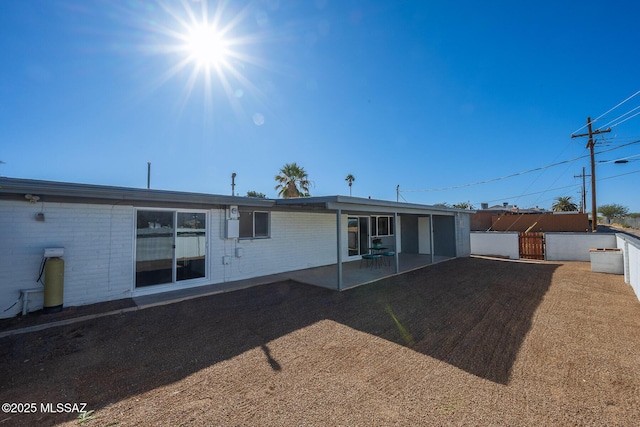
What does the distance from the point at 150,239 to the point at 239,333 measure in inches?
134

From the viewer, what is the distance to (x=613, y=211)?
125 ft

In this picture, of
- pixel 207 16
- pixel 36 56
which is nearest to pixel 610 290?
pixel 207 16

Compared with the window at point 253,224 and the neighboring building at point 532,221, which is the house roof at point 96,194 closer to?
the window at point 253,224

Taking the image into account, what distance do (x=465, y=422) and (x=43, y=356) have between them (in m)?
4.72

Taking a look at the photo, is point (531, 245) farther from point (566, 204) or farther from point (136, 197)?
point (566, 204)

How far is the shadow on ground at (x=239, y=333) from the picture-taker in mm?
2711

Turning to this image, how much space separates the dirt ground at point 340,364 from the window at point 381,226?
19.5 ft

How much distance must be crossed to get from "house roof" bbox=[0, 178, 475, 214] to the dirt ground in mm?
2176

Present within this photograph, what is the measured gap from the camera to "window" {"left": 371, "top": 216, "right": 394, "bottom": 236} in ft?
36.8

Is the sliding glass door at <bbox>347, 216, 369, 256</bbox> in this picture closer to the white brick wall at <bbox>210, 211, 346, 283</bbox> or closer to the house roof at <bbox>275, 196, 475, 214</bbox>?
the white brick wall at <bbox>210, 211, 346, 283</bbox>

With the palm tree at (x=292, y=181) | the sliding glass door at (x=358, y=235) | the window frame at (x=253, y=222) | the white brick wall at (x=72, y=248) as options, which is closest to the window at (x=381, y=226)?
the sliding glass door at (x=358, y=235)

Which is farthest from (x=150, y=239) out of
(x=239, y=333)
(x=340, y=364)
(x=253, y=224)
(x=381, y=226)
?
(x=381, y=226)

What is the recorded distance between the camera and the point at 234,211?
6.84 metres

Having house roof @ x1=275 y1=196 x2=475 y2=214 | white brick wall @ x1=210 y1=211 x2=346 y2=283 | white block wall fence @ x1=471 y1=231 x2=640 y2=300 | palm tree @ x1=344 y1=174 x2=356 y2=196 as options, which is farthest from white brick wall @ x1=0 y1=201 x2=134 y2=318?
palm tree @ x1=344 y1=174 x2=356 y2=196
